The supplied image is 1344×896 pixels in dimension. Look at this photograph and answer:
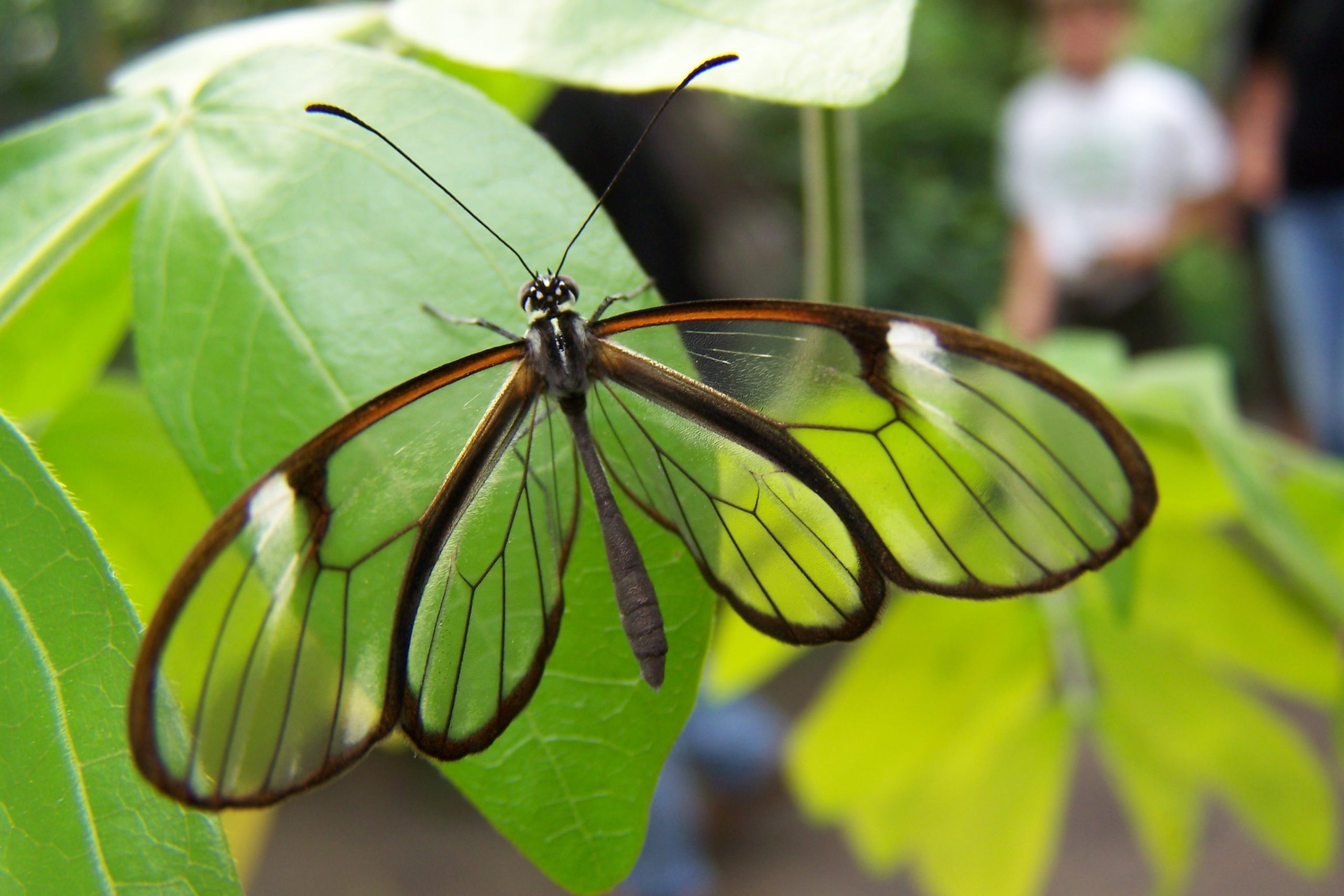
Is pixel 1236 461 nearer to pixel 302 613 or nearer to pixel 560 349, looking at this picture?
pixel 560 349

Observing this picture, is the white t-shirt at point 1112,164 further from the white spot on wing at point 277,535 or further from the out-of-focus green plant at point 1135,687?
the white spot on wing at point 277,535

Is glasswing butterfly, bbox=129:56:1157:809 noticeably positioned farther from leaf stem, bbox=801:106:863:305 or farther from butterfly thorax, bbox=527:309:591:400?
leaf stem, bbox=801:106:863:305

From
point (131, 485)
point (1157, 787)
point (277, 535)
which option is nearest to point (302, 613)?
point (277, 535)

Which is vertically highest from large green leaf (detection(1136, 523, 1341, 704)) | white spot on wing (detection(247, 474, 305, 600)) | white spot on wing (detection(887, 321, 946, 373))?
white spot on wing (detection(887, 321, 946, 373))

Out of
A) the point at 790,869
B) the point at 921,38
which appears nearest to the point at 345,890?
the point at 790,869

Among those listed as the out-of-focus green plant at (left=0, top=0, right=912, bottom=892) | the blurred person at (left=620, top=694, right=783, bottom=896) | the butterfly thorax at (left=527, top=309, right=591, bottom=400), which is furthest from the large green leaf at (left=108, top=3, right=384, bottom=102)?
the blurred person at (left=620, top=694, right=783, bottom=896)

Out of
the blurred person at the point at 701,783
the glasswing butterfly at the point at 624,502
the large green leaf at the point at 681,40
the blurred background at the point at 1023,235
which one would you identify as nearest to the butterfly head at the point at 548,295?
the glasswing butterfly at the point at 624,502
